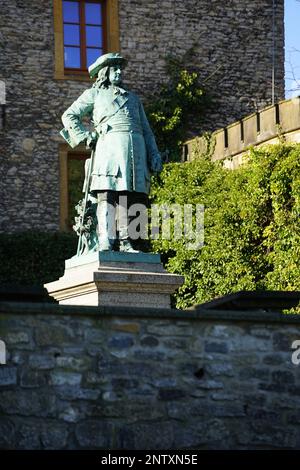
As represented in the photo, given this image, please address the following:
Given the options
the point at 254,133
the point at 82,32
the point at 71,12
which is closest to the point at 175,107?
the point at 82,32

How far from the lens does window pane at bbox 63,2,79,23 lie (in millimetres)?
24359

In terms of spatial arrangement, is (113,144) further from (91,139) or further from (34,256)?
(34,256)

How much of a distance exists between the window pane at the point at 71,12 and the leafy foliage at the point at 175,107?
1.74 metres

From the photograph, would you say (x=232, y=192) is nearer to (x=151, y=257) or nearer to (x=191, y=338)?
(x=151, y=257)

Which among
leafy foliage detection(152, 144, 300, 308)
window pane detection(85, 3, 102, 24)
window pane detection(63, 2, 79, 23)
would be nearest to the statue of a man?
leafy foliage detection(152, 144, 300, 308)

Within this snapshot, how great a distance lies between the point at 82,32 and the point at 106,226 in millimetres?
11315

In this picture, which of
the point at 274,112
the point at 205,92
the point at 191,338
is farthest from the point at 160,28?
the point at 191,338

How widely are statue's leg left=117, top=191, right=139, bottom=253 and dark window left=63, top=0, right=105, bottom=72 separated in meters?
10.7

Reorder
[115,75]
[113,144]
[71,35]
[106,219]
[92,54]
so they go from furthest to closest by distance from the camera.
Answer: [92,54] → [71,35] → [115,75] → [113,144] → [106,219]

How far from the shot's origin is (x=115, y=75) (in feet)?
46.7

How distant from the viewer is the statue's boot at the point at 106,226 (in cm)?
1368

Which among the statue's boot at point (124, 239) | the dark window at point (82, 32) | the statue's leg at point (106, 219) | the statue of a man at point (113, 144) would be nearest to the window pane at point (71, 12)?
the dark window at point (82, 32)

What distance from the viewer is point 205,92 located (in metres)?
24.7

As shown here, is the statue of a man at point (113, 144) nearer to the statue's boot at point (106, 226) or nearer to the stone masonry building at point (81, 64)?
the statue's boot at point (106, 226)
